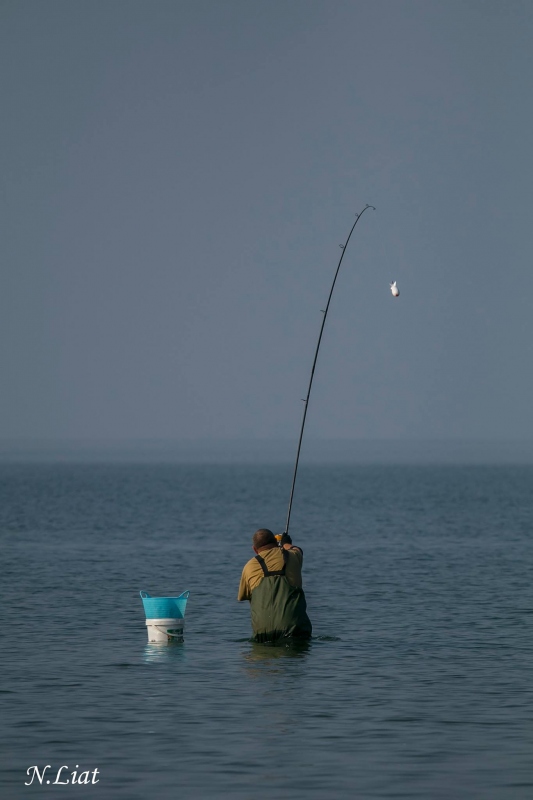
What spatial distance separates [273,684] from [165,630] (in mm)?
2509

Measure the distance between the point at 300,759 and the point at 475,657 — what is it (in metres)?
4.42

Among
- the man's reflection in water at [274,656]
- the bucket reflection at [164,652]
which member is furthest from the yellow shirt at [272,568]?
the bucket reflection at [164,652]

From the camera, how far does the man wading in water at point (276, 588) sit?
12086 mm

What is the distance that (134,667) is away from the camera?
469 inches

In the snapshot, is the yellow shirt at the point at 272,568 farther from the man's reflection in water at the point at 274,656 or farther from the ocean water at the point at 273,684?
the ocean water at the point at 273,684

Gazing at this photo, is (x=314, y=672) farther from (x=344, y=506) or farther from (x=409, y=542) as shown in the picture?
(x=344, y=506)

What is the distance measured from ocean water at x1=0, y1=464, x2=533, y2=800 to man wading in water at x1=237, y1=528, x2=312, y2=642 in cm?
30

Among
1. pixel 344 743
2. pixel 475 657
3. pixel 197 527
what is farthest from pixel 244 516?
pixel 344 743

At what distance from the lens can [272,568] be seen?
12133mm

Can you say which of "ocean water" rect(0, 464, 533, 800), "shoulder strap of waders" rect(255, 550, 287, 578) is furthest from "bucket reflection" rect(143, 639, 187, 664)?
"shoulder strap of waders" rect(255, 550, 287, 578)

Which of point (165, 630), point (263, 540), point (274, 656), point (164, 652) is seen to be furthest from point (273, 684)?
point (165, 630)

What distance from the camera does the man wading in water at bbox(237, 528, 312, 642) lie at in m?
12.1

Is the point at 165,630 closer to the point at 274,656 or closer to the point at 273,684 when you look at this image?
the point at 274,656

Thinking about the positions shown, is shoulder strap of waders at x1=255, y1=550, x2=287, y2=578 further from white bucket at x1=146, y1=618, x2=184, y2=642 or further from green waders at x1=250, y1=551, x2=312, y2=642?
white bucket at x1=146, y1=618, x2=184, y2=642
